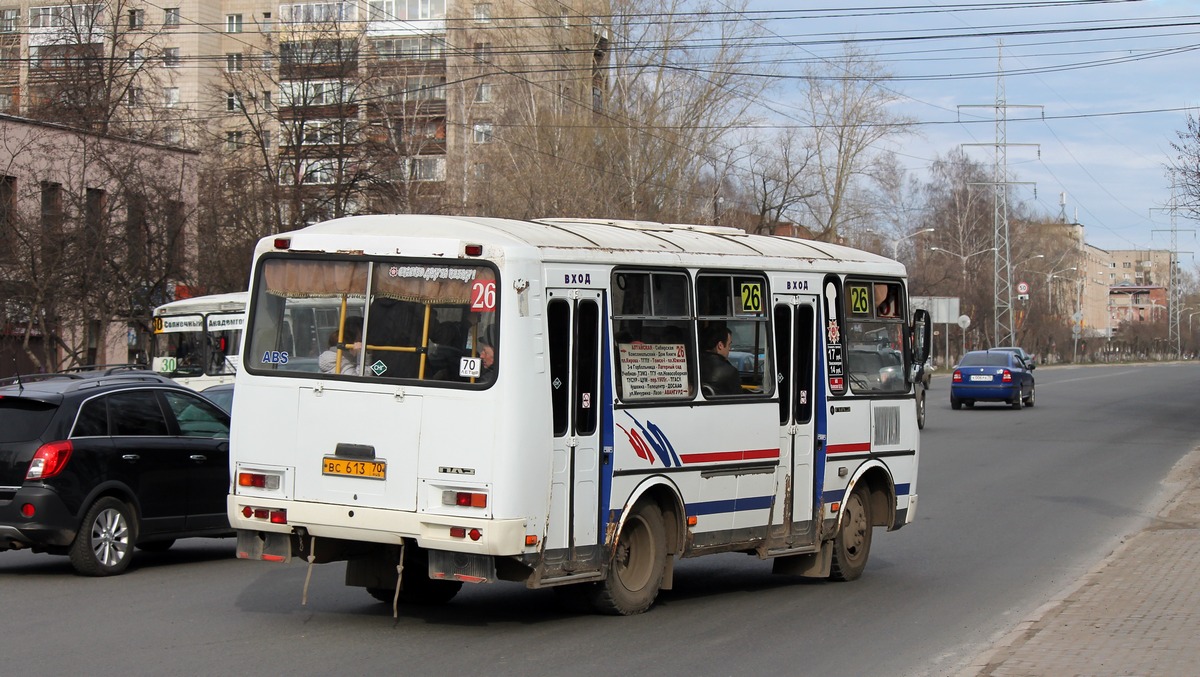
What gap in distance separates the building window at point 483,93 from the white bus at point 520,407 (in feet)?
147

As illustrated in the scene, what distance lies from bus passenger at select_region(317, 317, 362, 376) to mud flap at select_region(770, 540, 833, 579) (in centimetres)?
447

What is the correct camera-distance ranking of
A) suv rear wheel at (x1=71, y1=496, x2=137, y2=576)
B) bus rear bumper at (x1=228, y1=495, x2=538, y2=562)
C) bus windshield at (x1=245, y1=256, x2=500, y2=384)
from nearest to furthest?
bus rear bumper at (x1=228, y1=495, x2=538, y2=562)
bus windshield at (x1=245, y1=256, x2=500, y2=384)
suv rear wheel at (x1=71, y1=496, x2=137, y2=576)

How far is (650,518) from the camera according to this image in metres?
10.1

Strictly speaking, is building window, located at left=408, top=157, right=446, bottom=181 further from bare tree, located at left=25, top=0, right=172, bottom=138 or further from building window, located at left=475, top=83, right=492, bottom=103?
bare tree, located at left=25, top=0, right=172, bottom=138

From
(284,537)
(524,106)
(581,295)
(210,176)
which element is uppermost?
(524,106)

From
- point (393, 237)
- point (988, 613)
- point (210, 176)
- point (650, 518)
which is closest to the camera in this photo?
point (393, 237)

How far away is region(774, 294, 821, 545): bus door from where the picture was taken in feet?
37.1

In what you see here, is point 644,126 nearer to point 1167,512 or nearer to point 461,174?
point 461,174

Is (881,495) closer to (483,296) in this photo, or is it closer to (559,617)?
(559,617)

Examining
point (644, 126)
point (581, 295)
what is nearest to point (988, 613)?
point (581, 295)

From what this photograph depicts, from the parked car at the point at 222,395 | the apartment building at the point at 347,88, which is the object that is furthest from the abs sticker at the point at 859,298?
the apartment building at the point at 347,88

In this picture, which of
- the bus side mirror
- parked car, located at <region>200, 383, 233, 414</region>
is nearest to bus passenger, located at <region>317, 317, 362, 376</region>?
the bus side mirror

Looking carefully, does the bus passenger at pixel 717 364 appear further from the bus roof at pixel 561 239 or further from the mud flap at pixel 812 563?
the mud flap at pixel 812 563

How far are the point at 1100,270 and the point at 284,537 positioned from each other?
202701 mm
